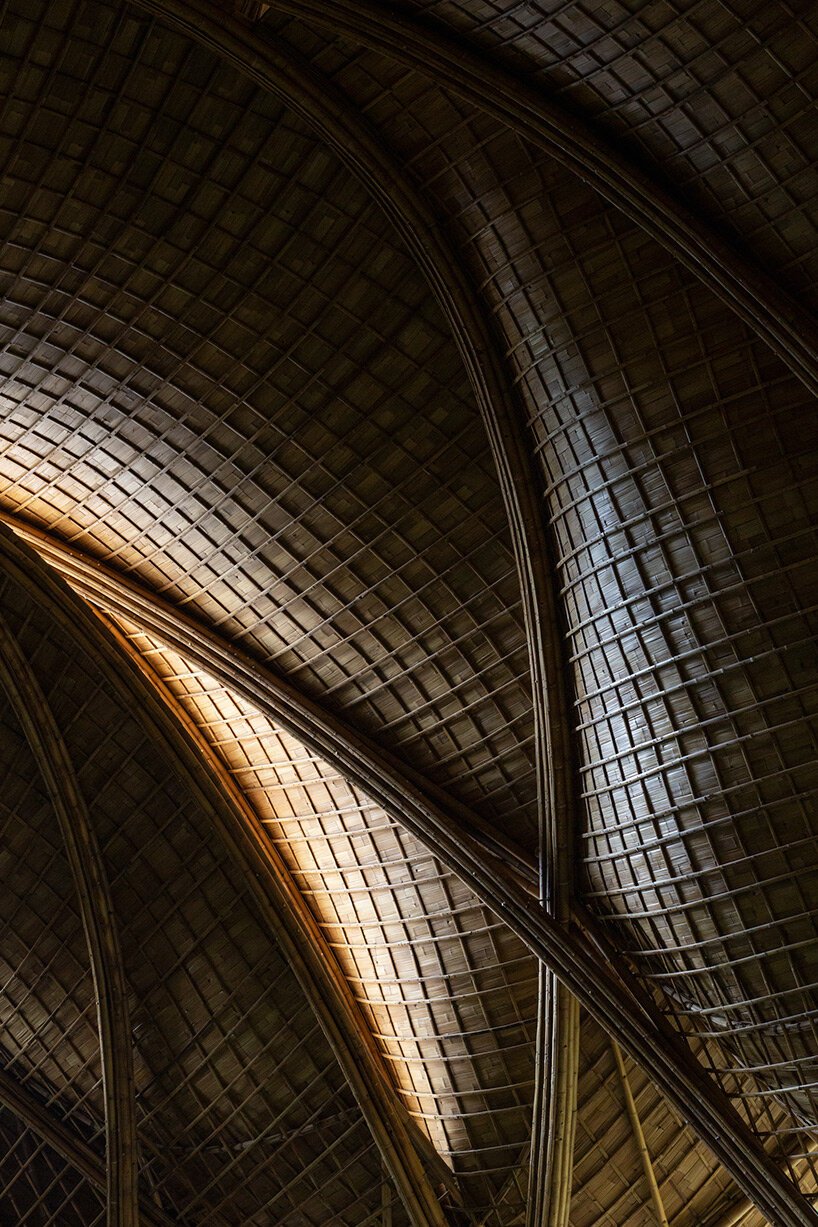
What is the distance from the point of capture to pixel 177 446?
53.3 ft

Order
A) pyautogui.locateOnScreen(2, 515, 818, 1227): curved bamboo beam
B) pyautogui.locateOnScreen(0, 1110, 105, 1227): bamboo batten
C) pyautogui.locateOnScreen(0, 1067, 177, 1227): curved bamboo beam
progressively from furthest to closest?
pyautogui.locateOnScreen(0, 1110, 105, 1227): bamboo batten, pyautogui.locateOnScreen(0, 1067, 177, 1227): curved bamboo beam, pyautogui.locateOnScreen(2, 515, 818, 1227): curved bamboo beam

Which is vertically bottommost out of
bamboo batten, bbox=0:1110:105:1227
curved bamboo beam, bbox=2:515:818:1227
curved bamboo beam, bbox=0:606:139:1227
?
bamboo batten, bbox=0:1110:105:1227

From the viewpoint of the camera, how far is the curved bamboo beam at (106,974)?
1958cm

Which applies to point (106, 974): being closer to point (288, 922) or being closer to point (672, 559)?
point (288, 922)

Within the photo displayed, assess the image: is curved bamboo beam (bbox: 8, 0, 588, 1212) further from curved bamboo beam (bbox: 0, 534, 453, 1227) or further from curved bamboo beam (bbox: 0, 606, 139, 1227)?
curved bamboo beam (bbox: 0, 606, 139, 1227)

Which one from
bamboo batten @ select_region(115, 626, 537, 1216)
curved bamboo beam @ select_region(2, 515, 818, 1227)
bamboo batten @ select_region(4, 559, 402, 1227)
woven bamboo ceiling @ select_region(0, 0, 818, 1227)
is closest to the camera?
woven bamboo ceiling @ select_region(0, 0, 818, 1227)

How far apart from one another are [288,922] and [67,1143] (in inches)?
236

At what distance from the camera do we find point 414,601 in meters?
16.8

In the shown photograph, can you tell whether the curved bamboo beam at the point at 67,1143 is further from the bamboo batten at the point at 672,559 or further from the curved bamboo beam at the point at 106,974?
the bamboo batten at the point at 672,559

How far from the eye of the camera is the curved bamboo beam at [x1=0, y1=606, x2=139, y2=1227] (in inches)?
771

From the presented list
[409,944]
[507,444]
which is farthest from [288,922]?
[507,444]

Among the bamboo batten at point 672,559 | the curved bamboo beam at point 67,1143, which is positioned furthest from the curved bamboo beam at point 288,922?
the bamboo batten at point 672,559

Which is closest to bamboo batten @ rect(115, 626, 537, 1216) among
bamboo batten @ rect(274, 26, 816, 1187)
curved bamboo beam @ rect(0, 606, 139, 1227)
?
curved bamboo beam @ rect(0, 606, 139, 1227)

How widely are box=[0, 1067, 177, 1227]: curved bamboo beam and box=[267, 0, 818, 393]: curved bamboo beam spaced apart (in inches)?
690
